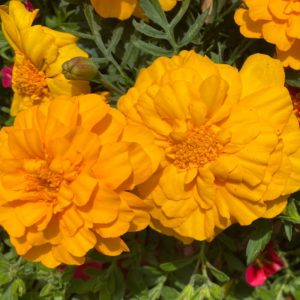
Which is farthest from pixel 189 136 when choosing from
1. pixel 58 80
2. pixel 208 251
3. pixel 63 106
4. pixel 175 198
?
pixel 208 251

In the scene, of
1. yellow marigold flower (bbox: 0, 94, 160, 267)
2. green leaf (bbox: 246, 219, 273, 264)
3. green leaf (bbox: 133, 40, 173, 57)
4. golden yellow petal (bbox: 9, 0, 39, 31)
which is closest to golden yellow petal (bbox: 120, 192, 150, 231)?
yellow marigold flower (bbox: 0, 94, 160, 267)

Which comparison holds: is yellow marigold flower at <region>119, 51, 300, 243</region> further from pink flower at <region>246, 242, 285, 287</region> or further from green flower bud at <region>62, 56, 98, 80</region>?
pink flower at <region>246, 242, 285, 287</region>

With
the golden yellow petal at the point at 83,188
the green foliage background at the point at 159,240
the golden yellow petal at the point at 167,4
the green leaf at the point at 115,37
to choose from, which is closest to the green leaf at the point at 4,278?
the green foliage background at the point at 159,240

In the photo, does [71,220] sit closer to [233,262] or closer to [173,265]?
[173,265]

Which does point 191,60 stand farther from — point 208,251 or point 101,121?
point 208,251

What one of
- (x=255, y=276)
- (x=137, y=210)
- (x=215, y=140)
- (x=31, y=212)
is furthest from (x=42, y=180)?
(x=255, y=276)

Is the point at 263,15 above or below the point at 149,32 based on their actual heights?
above
